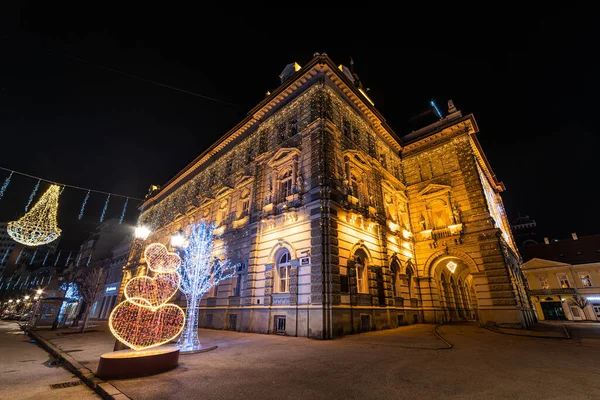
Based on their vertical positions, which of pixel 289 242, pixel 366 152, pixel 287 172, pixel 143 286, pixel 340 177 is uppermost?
pixel 366 152

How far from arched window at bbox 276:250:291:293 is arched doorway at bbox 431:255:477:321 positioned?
11976 millimetres

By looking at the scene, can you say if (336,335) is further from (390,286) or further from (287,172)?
(287,172)

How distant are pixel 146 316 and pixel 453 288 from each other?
25956 millimetres

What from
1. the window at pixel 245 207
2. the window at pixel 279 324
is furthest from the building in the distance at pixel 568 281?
the window at pixel 245 207

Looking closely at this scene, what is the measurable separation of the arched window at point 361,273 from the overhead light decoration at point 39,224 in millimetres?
19938

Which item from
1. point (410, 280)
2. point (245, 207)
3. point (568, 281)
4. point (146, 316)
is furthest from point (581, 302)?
point (146, 316)

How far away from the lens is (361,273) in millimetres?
16453

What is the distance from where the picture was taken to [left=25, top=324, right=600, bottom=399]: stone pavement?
5.11 meters

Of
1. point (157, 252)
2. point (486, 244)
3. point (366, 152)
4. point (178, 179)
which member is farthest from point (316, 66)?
point (178, 179)

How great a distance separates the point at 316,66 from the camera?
1794 centimetres

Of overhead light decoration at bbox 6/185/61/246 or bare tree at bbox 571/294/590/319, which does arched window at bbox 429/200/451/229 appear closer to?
overhead light decoration at bbox 6/185/61/246

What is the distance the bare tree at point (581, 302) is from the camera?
36344 mm

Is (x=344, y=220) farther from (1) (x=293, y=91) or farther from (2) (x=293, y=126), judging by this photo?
(1) (x=293, y=91)

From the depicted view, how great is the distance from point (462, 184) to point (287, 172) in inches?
586
